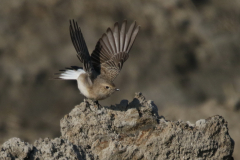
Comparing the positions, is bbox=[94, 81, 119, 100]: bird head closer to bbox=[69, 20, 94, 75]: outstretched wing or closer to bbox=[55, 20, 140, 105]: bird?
bbox=[55, 20, 140, 105]: bird

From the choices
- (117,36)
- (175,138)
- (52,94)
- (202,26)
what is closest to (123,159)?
(175,138)

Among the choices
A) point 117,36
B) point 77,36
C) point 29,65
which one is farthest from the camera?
point 29,65

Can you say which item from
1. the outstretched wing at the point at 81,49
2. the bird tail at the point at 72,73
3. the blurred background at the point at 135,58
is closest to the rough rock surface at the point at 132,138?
the outstretched wing at the point at 81,49

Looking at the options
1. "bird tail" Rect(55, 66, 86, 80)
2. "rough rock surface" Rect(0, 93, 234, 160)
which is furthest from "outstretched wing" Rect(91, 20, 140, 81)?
"rough rock surface" Rect(0, 93, 234, 160)

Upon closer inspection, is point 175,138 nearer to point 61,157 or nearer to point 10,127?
point 61,157

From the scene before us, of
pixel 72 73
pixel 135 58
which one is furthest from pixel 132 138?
pixel 135 58

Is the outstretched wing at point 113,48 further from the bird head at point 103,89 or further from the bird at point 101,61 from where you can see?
the bird head at point 103,89

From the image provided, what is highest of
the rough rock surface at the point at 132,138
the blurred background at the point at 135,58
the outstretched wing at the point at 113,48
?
the blurred background at the point at 135,58
